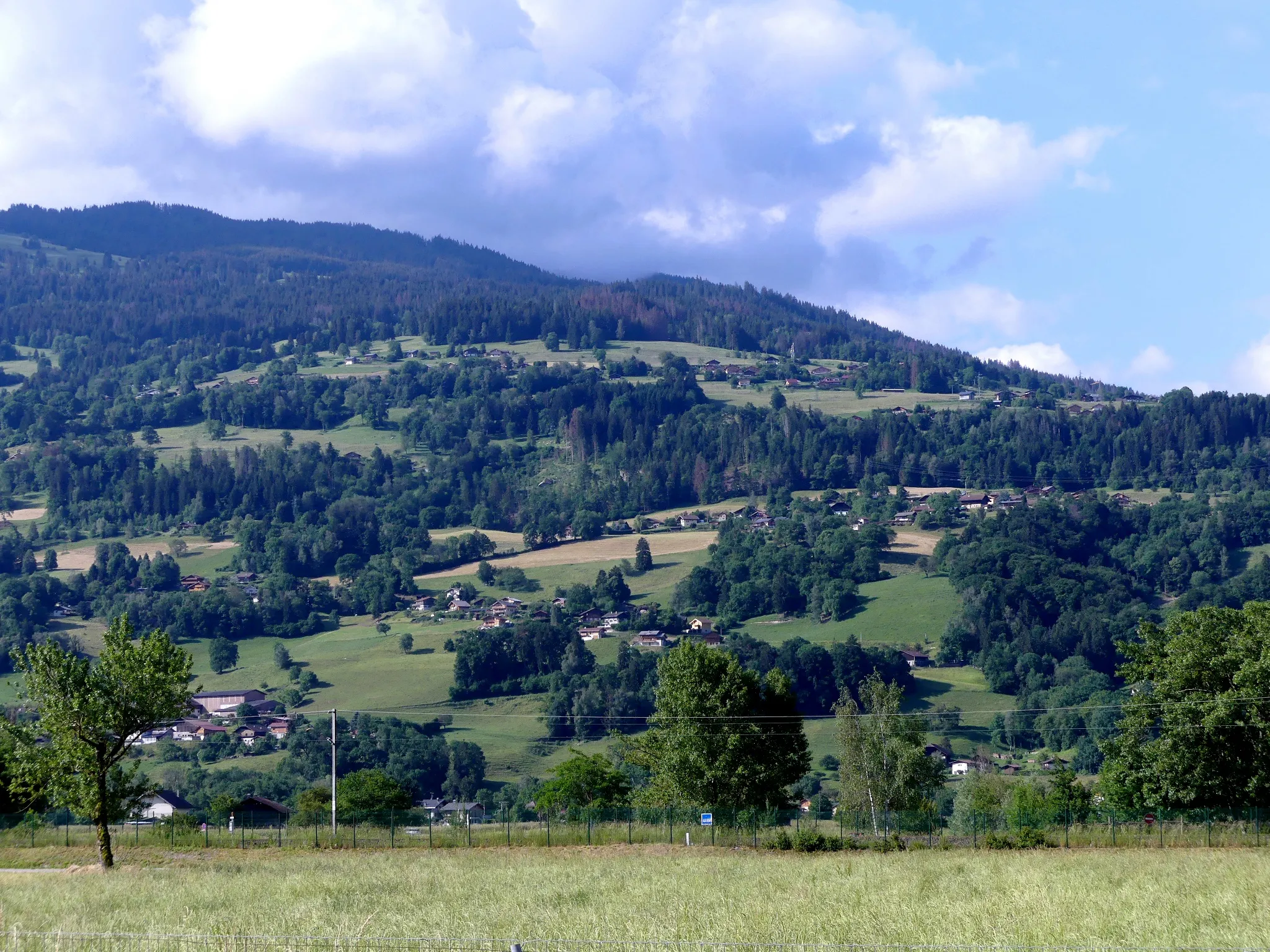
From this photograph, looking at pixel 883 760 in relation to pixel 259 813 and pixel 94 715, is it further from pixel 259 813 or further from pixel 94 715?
pixel 94 715

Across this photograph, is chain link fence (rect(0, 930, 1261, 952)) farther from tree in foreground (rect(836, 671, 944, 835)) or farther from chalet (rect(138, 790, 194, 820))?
chalet (rect(138, 790, 194, 820))

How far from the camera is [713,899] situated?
107 ft

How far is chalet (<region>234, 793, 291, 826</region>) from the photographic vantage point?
78125 millimetres

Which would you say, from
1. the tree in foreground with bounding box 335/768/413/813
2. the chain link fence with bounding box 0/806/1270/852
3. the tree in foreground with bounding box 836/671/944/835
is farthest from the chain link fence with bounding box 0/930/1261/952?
the tree in foreground with bounding box 335/768/413/813

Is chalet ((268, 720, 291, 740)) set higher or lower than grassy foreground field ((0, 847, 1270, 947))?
lower

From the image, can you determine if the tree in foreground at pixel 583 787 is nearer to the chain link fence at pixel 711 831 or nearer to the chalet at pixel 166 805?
the chain link fence at pixel 711 831

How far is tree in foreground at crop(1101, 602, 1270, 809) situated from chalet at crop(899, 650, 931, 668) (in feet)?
364

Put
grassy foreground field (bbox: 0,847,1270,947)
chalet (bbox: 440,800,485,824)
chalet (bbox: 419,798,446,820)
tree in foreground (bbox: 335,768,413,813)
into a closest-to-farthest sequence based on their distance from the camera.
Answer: grassy foreground field (bbox: 0,847,1270,947), tree in foreground (bbox: 335,768,413,813), chalet (bbox: 440,800,485,824), chalet (bbox: 419,798,446,820)

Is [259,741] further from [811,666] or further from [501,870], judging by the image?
[501,870]

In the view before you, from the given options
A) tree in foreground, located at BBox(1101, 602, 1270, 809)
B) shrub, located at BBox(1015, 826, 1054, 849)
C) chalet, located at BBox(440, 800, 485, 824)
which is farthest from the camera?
chalet, located at BBox(440, 800, 485, 824)

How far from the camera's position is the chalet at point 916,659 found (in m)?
176

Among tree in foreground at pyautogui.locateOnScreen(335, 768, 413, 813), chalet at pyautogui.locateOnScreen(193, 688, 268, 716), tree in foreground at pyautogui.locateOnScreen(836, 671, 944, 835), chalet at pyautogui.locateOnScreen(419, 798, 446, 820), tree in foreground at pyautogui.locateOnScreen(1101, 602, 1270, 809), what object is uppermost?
tree in foreground at pyautogui.locateOnScreen(1101, 602, 1270, 809)

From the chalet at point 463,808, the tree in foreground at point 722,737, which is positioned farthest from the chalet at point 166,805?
the tree in foreground at point 722,737

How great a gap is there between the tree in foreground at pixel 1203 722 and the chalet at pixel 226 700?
12394 centimetres
